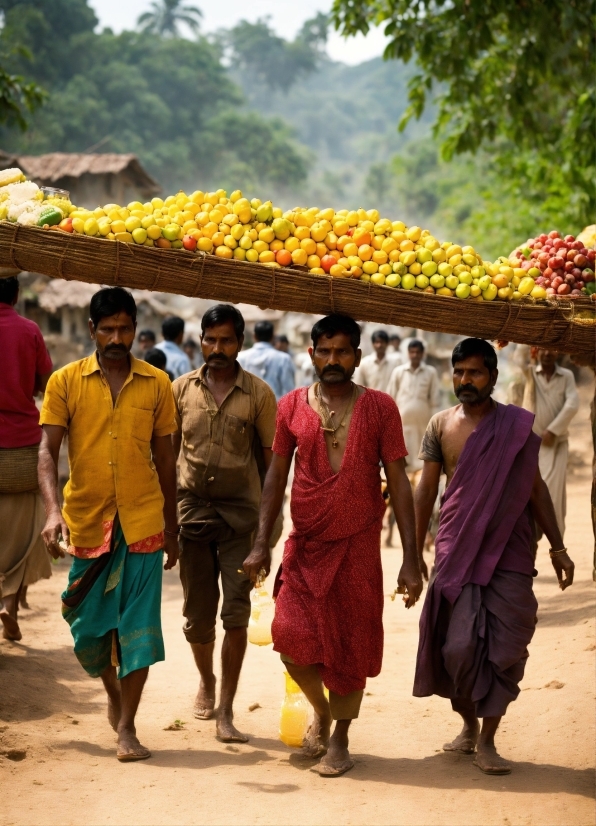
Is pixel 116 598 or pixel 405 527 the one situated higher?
pixel 405 527

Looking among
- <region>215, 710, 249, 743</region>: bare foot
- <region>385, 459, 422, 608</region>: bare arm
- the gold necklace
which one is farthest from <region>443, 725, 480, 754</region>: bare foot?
the gold necklace

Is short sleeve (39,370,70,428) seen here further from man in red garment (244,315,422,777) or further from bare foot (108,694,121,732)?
bare foot (108,694,121,732)

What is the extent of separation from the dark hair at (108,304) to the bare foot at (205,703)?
2.16m

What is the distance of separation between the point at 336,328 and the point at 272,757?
2.16m

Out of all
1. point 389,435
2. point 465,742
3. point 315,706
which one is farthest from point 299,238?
point 465,742

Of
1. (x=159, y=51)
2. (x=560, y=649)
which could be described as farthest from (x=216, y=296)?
(x=159, y=51)

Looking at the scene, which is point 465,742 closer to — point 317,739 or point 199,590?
point 317,739

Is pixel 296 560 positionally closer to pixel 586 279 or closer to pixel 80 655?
pixel 80 655

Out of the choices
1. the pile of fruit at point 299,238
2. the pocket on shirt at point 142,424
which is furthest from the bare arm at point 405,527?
the pocket on shirt at point 142,424

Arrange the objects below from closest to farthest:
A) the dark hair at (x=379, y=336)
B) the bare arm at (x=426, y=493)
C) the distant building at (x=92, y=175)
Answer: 1. the bare arm at (x=426, y=493)
2. the dark hair at (x=379, y=336)
3. the distant building at (x=92, y=175)

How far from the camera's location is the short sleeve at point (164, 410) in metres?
5.39

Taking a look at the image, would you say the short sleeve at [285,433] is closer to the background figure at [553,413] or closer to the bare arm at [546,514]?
the bare arm at [546,514]

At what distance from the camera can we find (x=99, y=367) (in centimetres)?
527

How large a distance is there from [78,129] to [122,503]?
47637mm
